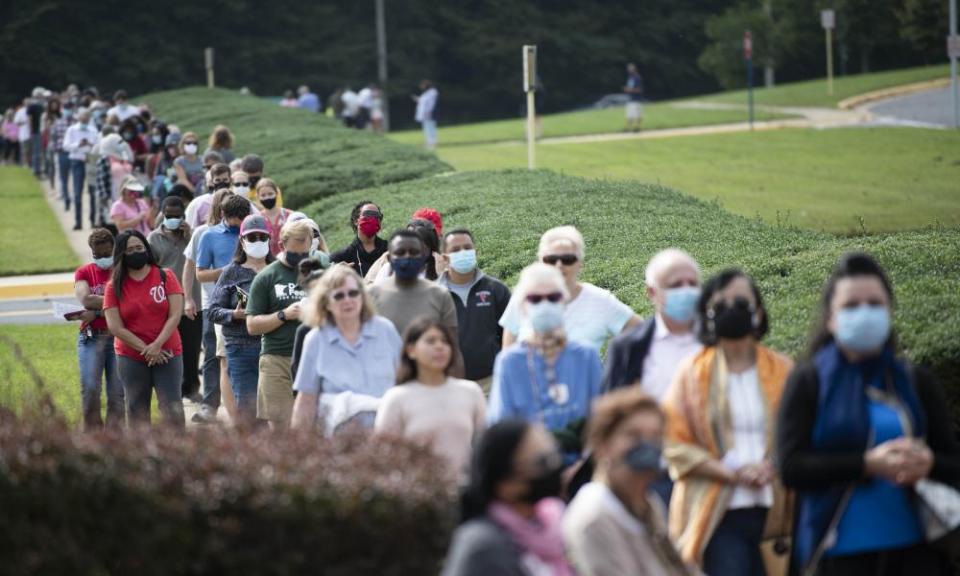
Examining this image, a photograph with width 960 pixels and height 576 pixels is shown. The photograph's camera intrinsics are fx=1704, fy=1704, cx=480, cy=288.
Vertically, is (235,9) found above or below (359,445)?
above

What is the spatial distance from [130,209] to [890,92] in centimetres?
4124

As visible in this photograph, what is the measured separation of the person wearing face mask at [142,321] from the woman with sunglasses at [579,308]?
413 cm

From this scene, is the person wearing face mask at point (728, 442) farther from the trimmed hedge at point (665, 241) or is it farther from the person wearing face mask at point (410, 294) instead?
the person wearing face mask at point (410, 294)

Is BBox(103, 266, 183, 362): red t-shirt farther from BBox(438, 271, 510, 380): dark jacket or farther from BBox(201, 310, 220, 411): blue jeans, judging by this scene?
BBox(438, 271, 510, 380): dark jacket

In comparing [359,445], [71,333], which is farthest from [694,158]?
[359,445]

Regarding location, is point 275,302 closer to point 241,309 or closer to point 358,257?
point 241,309

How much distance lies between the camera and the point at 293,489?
6156 millimetres

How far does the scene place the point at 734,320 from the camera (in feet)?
22.9

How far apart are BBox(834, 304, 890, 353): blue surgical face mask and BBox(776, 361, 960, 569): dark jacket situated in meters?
0.19

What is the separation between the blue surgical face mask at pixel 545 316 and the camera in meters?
7.83

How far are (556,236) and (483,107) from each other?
2555 inches

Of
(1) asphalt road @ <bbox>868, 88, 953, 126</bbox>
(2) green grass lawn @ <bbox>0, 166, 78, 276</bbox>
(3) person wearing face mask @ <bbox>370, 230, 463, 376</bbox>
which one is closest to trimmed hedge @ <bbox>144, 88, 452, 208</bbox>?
(2) green grass lawn @ <bbox>0, 166, 78, 276</bbox>

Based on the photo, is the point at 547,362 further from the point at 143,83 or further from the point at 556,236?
the point at 143,83

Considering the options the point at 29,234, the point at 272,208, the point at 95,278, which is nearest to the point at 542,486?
the point at 95,278
